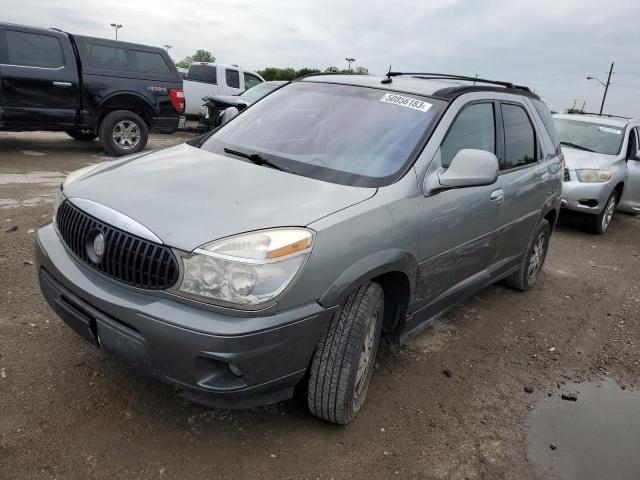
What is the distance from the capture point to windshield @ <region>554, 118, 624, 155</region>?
8.15m

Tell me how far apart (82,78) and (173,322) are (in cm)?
795

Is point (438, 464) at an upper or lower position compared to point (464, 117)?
lower

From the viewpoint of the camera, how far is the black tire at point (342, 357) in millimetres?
2486

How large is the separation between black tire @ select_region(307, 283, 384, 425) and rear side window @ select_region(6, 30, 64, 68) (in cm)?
790

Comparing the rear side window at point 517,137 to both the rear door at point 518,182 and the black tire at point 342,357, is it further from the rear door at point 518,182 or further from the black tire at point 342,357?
the black tire at point 342,357

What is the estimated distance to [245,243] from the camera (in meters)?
2.20

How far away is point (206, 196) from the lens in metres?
2.50

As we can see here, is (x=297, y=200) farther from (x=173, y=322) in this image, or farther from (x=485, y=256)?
(x=485, y=256)

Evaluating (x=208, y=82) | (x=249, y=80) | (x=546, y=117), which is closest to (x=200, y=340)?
(x=546, y=117)

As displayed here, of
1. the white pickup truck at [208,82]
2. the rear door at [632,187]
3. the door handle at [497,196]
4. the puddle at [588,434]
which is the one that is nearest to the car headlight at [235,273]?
the puddle at [588,434]

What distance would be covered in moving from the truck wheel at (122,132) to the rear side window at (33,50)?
1.14 metres

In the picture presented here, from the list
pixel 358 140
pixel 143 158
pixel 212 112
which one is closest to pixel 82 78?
pixel 212 112

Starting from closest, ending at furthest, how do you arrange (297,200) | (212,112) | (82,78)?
(297,200) → (82,78) → (212,112)

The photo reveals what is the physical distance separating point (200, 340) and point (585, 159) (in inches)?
284
